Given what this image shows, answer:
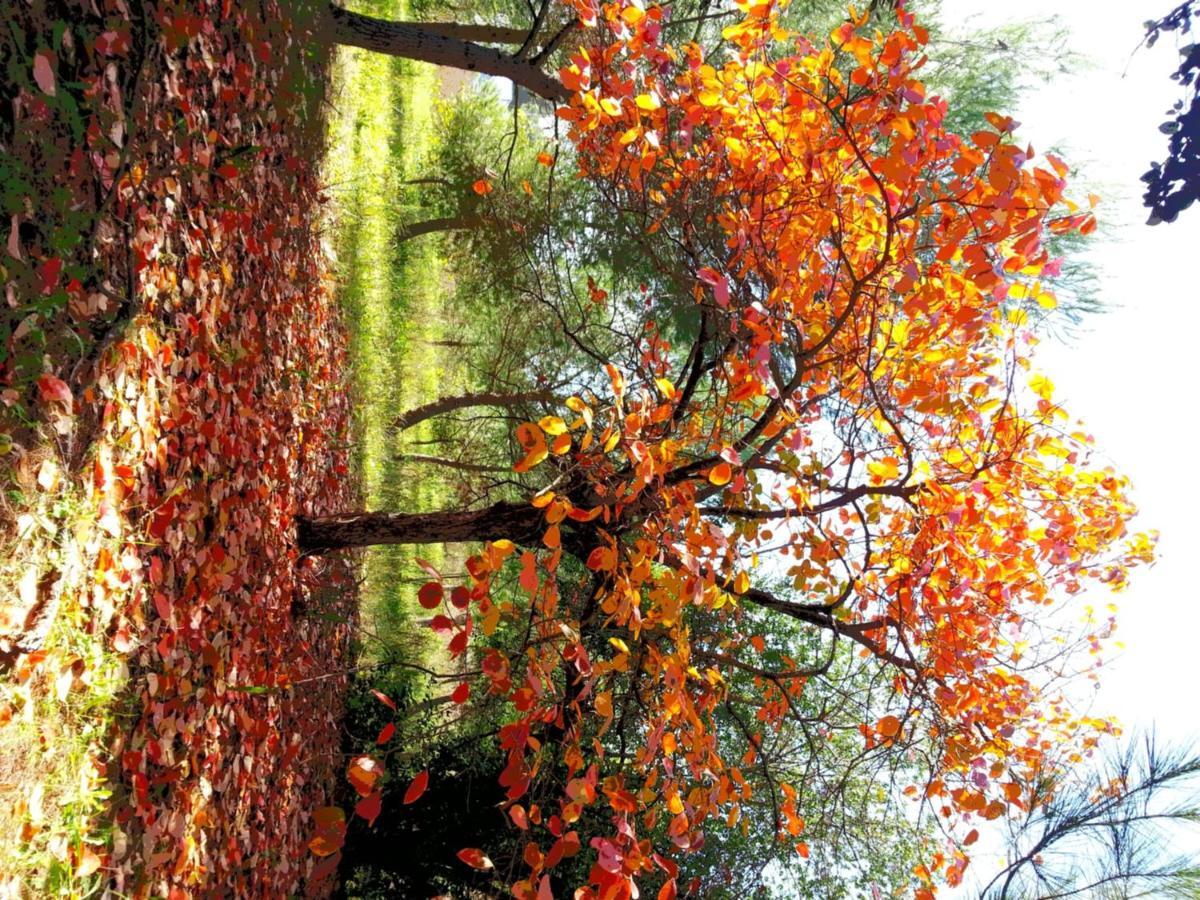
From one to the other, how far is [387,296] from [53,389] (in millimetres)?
5306

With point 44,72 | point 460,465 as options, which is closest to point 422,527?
point 460,465

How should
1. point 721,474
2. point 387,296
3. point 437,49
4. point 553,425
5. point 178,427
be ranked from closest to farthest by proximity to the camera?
point 553,425, point 721,474, point 178,427, point 437,49, point 387,296

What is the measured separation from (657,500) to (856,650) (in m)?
4.25

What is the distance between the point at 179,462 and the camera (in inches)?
108

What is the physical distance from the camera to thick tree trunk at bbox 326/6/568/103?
4.36 meters

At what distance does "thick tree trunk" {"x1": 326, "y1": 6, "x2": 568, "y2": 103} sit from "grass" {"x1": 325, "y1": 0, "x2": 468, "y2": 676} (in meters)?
1.17

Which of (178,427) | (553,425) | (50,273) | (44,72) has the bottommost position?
(178,427)

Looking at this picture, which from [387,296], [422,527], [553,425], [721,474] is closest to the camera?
[553,425]

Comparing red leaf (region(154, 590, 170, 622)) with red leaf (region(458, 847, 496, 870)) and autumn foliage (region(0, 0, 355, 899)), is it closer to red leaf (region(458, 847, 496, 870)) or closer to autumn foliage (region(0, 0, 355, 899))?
autumn foliage (region(0, 0, 355, 899))

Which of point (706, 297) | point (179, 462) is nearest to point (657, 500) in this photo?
point (706, 297)

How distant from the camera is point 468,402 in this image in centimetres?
625

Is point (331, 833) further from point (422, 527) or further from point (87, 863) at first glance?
point (422, 527)

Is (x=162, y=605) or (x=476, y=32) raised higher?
(x=476, y=32)

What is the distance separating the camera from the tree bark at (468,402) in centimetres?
544
